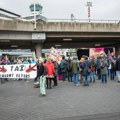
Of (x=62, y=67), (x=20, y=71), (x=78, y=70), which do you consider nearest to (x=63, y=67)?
(x=62, y=67)

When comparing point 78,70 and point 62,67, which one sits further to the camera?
point 62,67

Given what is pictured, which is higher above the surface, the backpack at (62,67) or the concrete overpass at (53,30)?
the concrete overpass at (53,30)

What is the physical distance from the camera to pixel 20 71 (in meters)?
15.5

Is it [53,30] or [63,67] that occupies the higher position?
[53,30]

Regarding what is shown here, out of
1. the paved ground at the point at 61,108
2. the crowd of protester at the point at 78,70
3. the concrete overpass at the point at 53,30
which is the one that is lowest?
the paved ground at the point at 61,108

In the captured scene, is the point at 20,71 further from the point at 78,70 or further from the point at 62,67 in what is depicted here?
the point at 62,67

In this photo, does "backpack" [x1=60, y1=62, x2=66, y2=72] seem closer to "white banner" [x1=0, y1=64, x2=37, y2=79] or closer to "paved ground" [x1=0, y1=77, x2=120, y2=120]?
"white banner" [x1=0, y1=64, x2=37, y2=79]

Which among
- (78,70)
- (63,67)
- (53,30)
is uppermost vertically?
(53,30)

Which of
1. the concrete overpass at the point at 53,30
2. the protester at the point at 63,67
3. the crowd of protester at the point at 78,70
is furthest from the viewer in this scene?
the concrete overpass at the point at 53,30

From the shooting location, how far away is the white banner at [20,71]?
15141 mm

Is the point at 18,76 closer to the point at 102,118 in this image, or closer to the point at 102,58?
the point at 102,118

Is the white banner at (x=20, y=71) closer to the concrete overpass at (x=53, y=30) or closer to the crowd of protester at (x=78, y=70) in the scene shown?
the crowd of protester at (x=78, y=70)

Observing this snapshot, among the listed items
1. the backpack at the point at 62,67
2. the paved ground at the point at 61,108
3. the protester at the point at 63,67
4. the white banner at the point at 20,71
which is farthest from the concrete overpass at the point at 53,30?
the paved ground at the point at 61,108

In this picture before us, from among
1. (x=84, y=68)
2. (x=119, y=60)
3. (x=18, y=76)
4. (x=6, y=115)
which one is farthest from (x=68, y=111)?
(x=119, y=60)
